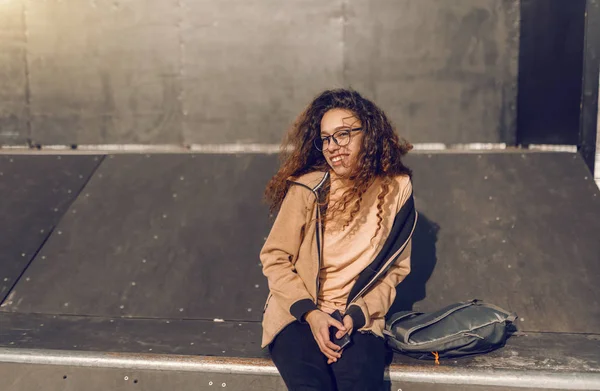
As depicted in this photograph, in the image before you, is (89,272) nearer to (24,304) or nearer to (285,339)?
(24,304)

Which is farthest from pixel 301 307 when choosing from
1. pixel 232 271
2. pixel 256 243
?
pixel 256 243

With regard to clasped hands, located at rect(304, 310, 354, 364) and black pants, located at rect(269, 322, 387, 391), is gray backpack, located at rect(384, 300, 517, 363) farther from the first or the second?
clasped hands, located at rect(304, 310, 354, 364)

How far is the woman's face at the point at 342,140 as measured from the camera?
3.00 m

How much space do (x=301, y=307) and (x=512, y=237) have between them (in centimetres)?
200

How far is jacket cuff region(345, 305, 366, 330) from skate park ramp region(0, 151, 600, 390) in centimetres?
33

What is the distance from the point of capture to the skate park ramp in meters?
3.22

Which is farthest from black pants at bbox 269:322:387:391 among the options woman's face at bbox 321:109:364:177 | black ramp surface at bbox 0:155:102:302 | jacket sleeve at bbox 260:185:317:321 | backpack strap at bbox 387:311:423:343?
black ramp surface at bbox 0:155:102:302

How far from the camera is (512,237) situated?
4.29 m

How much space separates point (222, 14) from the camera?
18.1 feet

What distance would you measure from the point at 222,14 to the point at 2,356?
323cm

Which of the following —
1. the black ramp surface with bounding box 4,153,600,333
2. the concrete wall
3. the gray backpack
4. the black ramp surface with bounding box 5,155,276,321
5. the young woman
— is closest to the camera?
the young woman

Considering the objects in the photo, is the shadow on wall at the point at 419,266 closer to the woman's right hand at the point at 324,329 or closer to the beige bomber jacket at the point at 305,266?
the beige bomber jacket at the point at 305,266

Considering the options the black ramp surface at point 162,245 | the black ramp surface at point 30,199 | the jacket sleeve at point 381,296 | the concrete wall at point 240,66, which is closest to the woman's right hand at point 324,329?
the jacket sleeve at point 381,296

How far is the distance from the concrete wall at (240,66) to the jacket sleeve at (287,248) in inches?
103
